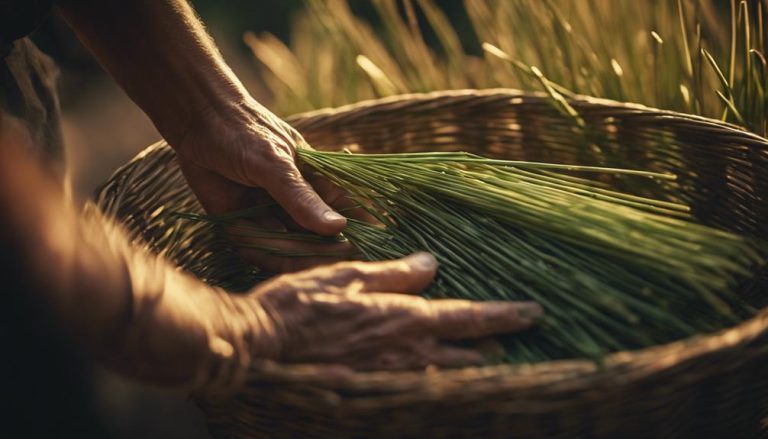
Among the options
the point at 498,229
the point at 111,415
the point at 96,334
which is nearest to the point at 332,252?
the point at 498,229

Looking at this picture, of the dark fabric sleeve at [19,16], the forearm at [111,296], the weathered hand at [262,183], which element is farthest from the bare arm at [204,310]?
the weathered hand at [262,183]

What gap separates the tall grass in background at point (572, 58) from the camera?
123 centimetres

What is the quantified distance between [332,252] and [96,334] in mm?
478

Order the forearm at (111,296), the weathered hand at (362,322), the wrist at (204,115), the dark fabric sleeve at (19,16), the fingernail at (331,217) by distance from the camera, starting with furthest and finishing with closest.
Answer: the wrist at (204,115) < the fingernail at (331,217) < the dark fabric sleeve at (19,16) < the weathered hand at (362,322) < the forearm at (111,296)

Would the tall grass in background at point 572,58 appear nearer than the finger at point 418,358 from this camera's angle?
No

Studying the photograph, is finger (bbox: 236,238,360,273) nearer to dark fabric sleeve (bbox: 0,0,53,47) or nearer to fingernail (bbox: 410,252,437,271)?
fingernail (bbox: 410,252,437,271)

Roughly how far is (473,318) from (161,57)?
0.63 metres

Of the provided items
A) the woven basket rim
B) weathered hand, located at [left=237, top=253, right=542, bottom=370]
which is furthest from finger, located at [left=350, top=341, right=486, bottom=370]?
the woven basket rim

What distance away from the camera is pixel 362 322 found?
791mm

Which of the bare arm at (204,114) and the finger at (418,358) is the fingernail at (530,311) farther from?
the bare arm at (204,114)

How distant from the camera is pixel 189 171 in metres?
1.19

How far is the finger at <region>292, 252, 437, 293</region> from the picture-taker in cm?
84

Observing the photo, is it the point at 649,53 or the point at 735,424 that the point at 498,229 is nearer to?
the point at 735,424

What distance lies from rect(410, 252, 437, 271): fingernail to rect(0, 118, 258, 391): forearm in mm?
262
